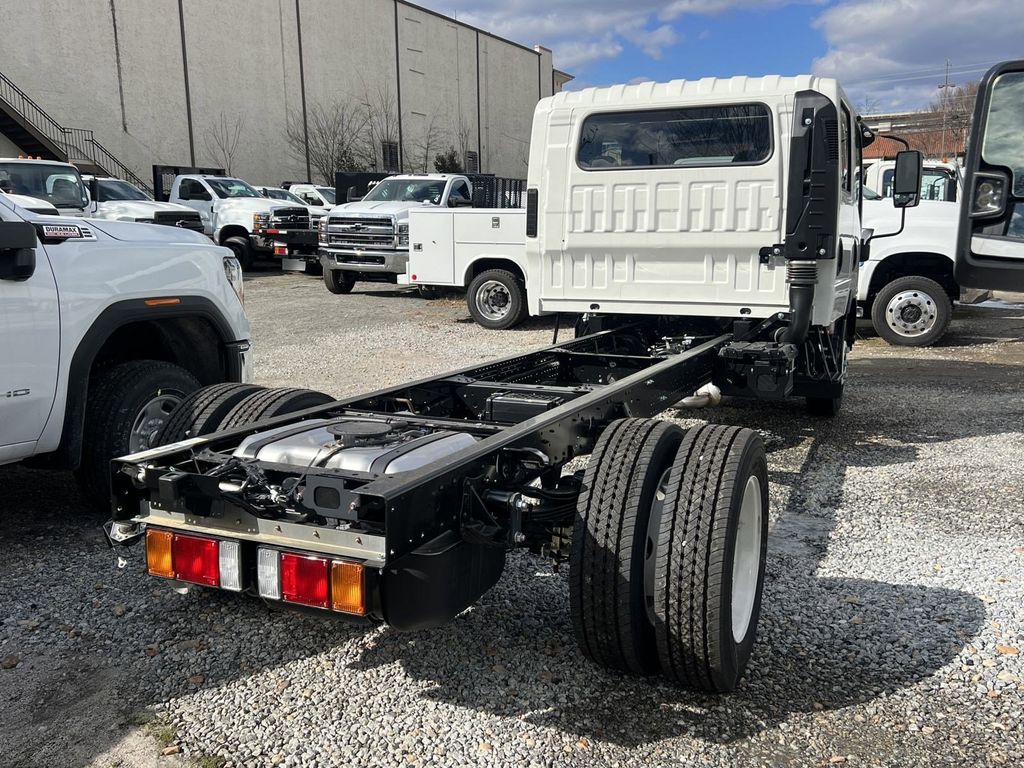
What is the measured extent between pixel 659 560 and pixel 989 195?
1819mm

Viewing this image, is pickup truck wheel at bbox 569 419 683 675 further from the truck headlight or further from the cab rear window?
the cab rear window

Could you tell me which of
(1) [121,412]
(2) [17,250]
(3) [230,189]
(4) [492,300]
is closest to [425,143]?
(3) [230,189]

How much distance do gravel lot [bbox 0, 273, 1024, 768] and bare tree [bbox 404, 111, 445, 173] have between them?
124 ft

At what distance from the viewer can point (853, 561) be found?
430cm

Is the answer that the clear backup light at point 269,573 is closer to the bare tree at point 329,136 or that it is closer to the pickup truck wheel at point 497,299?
the pickup truck wheel at point 497,299

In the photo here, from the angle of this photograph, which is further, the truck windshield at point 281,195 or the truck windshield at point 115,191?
the truck windshield at point 281,195

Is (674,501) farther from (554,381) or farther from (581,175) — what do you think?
(581,175)

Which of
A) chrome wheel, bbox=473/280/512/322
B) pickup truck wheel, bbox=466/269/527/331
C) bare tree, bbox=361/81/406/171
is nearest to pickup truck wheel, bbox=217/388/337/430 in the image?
pickup truck wheel, bbox=466/269/527/331

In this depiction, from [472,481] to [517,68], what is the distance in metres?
48.1

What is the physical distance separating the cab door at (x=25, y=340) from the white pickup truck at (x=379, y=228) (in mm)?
10508

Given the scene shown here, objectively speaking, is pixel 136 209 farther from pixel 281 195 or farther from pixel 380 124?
pixel 380 124

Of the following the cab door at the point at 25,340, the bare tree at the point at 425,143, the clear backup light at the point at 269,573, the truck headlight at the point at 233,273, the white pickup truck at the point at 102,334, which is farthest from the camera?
the bare tree at the point at 425,143

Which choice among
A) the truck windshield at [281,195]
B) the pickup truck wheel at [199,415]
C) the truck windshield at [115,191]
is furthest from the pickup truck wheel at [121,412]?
the truck windshield at [281,195]

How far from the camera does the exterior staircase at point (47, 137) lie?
986 inches
